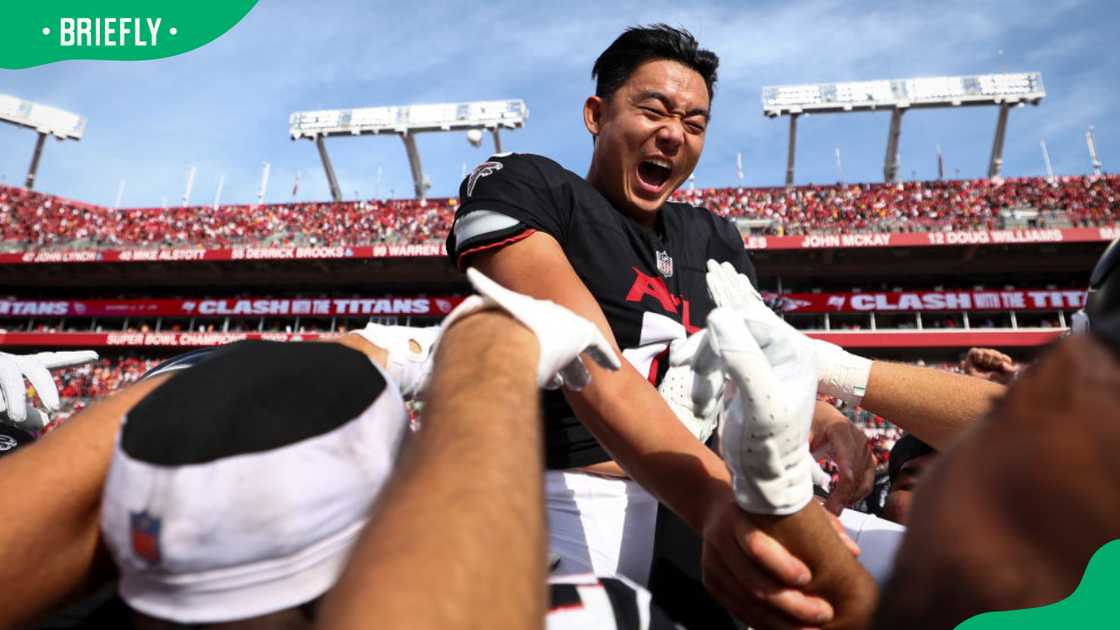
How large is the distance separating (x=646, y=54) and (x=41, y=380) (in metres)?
3.47

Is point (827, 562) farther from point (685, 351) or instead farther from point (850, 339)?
point (850, 339)

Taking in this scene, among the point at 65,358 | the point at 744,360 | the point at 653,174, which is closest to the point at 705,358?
the point at 744,360

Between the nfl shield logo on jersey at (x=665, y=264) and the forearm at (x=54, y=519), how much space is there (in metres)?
1.56

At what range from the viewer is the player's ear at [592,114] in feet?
7.89

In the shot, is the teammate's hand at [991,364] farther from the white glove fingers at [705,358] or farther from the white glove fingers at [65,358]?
the white glove fingers at [65,358]

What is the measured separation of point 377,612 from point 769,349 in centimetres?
77

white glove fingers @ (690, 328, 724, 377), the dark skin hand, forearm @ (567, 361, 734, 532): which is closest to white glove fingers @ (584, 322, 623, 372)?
white glove fingers @ (690, 328, 724, 377)

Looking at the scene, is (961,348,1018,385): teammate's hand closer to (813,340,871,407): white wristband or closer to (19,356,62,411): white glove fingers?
(813,340,871,407): white wristband

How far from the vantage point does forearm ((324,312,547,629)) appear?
507 mm

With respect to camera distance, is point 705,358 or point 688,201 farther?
point 688,201

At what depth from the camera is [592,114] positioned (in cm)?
246

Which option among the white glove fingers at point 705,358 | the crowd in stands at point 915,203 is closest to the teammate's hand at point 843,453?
the white glove fingers at point 705,358

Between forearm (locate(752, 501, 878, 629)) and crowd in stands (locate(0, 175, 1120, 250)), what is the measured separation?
22293 mm

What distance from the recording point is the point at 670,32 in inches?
91.0
